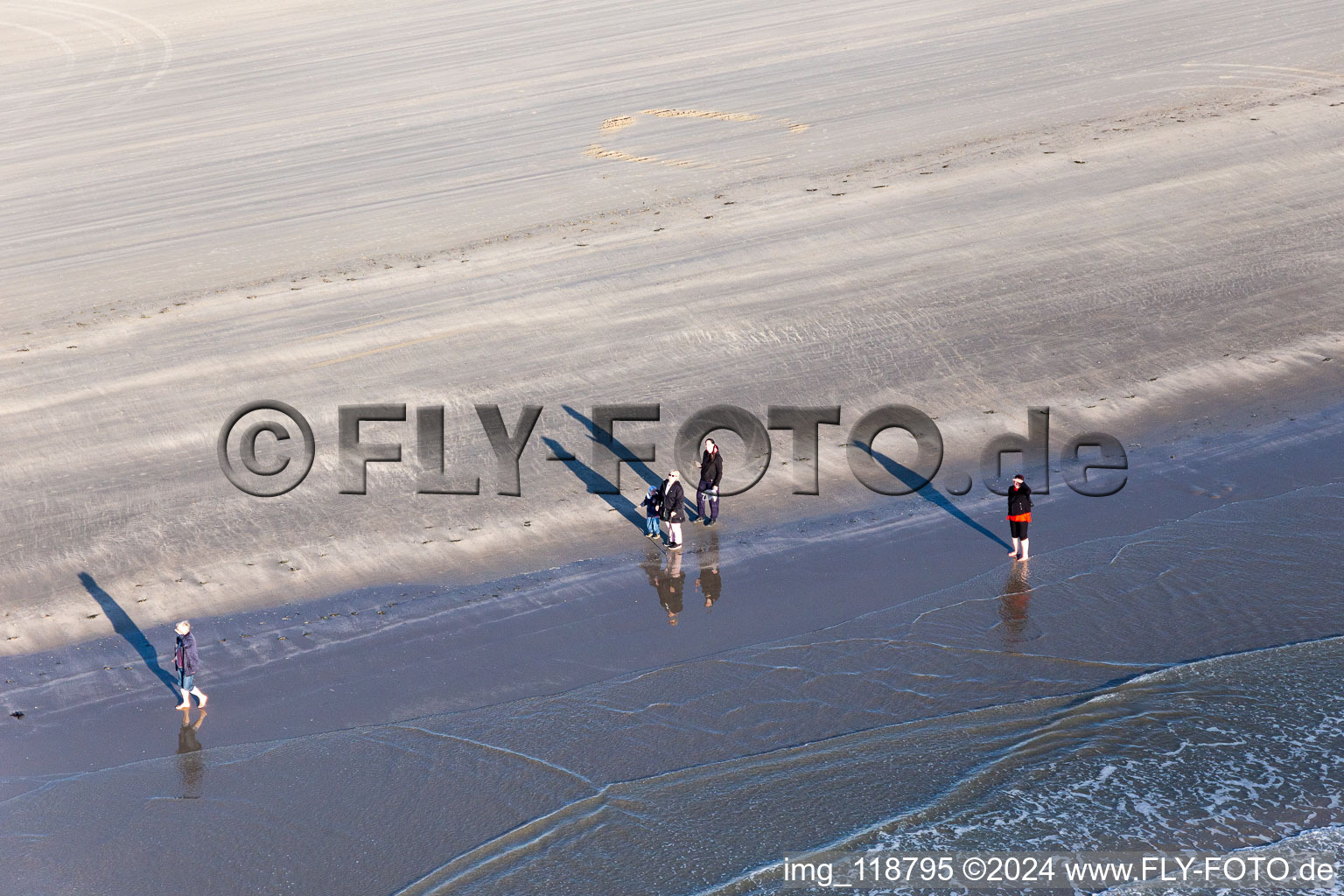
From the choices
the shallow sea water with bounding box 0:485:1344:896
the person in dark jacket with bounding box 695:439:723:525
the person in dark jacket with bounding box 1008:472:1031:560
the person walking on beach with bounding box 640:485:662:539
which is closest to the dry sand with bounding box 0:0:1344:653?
the person walking on beach with bounding box 640:485:662:539

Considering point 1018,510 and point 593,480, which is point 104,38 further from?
point 1018,510

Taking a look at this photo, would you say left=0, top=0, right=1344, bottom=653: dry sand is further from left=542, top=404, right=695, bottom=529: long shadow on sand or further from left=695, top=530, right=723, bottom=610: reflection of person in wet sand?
left=695, top=530, right=723, bottom=610: reflection of person in wet sand

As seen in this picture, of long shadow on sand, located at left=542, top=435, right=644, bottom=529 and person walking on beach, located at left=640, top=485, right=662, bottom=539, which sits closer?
person walking on beach, located at left=640, top=485, right=662, bottom=539

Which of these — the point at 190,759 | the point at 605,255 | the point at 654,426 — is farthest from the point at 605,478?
the point at 190,759

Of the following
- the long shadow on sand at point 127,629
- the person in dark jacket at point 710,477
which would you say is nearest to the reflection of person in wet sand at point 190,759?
the long shadow on sand at point 127,629

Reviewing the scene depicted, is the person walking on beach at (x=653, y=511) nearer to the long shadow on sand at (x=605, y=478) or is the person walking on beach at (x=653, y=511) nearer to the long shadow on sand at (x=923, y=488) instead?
the long shadow on sand at (x=605, y=478)

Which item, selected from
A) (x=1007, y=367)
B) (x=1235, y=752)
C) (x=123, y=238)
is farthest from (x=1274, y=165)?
(x=123, y=238)
